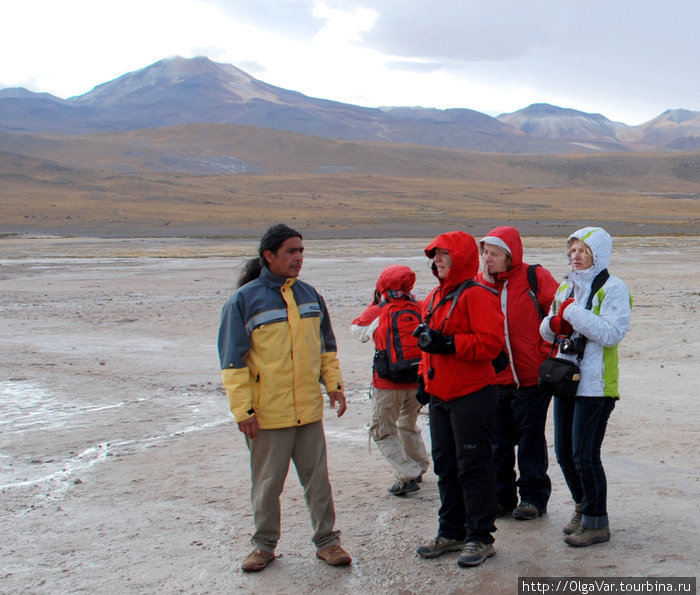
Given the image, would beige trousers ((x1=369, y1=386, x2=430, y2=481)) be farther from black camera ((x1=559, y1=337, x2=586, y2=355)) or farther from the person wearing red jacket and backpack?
black camera ((x1=559, y1=337, x2=586, y2=355))

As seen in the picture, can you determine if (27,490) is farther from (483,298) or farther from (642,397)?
(642,397)

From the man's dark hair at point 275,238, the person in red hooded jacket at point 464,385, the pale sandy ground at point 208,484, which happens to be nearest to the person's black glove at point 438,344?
the person in red hooded jacket at point 464,385

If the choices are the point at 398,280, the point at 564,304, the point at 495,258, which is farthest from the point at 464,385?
the point at 398,280

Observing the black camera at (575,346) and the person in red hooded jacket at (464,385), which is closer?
the person in red hooded jacket at (464,385)

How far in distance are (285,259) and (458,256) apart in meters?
0.87

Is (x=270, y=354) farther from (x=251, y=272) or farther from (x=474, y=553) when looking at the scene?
(x=474, y=553)

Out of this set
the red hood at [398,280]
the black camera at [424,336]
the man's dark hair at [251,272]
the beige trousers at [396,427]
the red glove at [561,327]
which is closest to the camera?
the black camera at [424,336]

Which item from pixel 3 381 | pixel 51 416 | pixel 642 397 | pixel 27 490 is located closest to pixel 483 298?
pixel 27 490

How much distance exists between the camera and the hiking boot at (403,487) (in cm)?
520

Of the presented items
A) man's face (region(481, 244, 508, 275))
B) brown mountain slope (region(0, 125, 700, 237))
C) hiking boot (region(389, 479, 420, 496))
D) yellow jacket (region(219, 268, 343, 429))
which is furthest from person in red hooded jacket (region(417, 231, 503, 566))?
brown mountain slope (region(0, 125, 700, 237))

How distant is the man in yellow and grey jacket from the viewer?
13.3 ft

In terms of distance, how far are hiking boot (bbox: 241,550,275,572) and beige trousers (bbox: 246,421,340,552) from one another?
0.10 feet

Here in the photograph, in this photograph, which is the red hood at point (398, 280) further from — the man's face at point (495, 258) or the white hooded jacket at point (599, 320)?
the white hooded jacket at point (599, 320)

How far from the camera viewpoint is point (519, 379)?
4.54 meters
